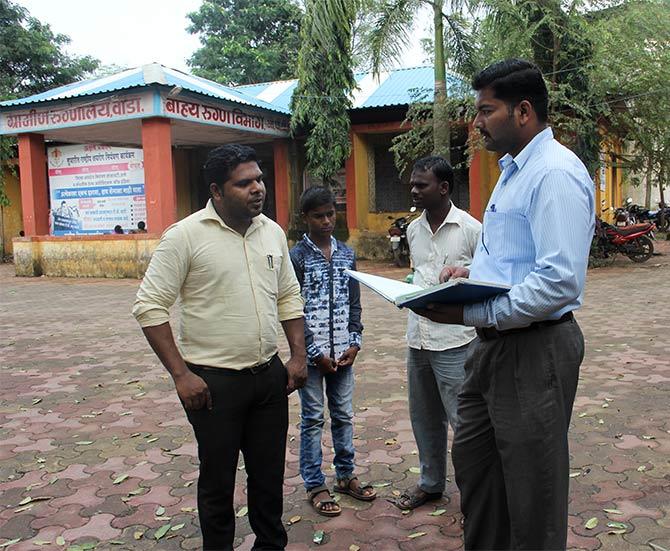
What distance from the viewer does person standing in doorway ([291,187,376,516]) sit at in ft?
10.6

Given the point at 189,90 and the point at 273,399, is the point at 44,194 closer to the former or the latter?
the point at 189,90

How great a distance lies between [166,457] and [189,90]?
10469mm

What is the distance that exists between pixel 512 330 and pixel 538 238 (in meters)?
0.32

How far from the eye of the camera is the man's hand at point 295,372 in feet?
9.09

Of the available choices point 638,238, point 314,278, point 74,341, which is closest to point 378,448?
point 314,278

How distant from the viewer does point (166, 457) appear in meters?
3.95

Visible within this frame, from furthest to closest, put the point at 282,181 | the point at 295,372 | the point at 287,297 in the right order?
the point at 282,181 → the point at 287,297 → the point at 295,372

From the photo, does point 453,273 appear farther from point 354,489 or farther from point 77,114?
point 77,114

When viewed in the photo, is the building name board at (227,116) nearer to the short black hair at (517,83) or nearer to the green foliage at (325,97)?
the green foliage at (325,97)

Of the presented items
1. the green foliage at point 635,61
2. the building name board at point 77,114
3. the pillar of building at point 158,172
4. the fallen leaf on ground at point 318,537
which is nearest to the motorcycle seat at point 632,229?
the green foliage at point 635,61

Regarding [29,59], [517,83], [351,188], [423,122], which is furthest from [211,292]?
[29,59]

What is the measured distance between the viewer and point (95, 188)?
58.1 feet

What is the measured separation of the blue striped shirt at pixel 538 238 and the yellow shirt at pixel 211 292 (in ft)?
3.05

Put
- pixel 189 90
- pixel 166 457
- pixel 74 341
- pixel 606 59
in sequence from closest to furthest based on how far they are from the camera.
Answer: pixel 166 457, pixel 74 341, pixel 606 59, pixel 189 90
